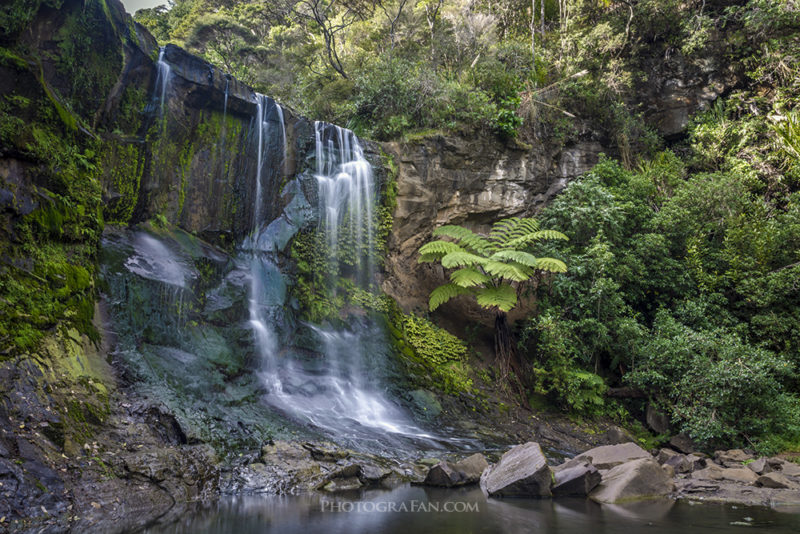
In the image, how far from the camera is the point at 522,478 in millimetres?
5094

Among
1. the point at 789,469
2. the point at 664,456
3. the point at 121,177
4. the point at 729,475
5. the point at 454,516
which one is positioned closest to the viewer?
the point at 454,516

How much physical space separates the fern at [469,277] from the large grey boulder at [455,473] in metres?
4.42

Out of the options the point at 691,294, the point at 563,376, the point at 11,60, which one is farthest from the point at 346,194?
the point at 691,294

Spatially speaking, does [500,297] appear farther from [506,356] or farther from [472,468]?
[472,468]

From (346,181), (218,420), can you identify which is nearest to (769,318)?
(346,181)

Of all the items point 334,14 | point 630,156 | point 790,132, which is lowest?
point 790,132

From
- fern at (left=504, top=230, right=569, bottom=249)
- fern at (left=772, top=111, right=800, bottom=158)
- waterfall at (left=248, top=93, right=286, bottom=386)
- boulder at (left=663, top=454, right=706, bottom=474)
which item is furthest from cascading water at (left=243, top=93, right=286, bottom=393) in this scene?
fern at (left=772, top=111, right=800, bottom=158)

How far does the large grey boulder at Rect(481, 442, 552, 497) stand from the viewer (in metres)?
5.09

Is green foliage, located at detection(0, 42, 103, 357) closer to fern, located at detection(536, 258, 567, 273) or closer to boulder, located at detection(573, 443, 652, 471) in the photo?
boulder, located at detection(573, 443, 652, 471)

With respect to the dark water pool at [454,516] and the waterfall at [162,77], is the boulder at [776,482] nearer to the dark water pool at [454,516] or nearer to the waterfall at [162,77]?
the dark water pool at [454,516]

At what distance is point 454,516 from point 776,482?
3852 mm

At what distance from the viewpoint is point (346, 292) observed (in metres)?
10.4

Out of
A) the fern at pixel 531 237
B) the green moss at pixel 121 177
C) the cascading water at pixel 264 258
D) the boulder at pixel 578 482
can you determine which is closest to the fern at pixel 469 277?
the fern at pixel 531 237

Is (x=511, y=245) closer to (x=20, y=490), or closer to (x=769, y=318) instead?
(x=769, y=318)
